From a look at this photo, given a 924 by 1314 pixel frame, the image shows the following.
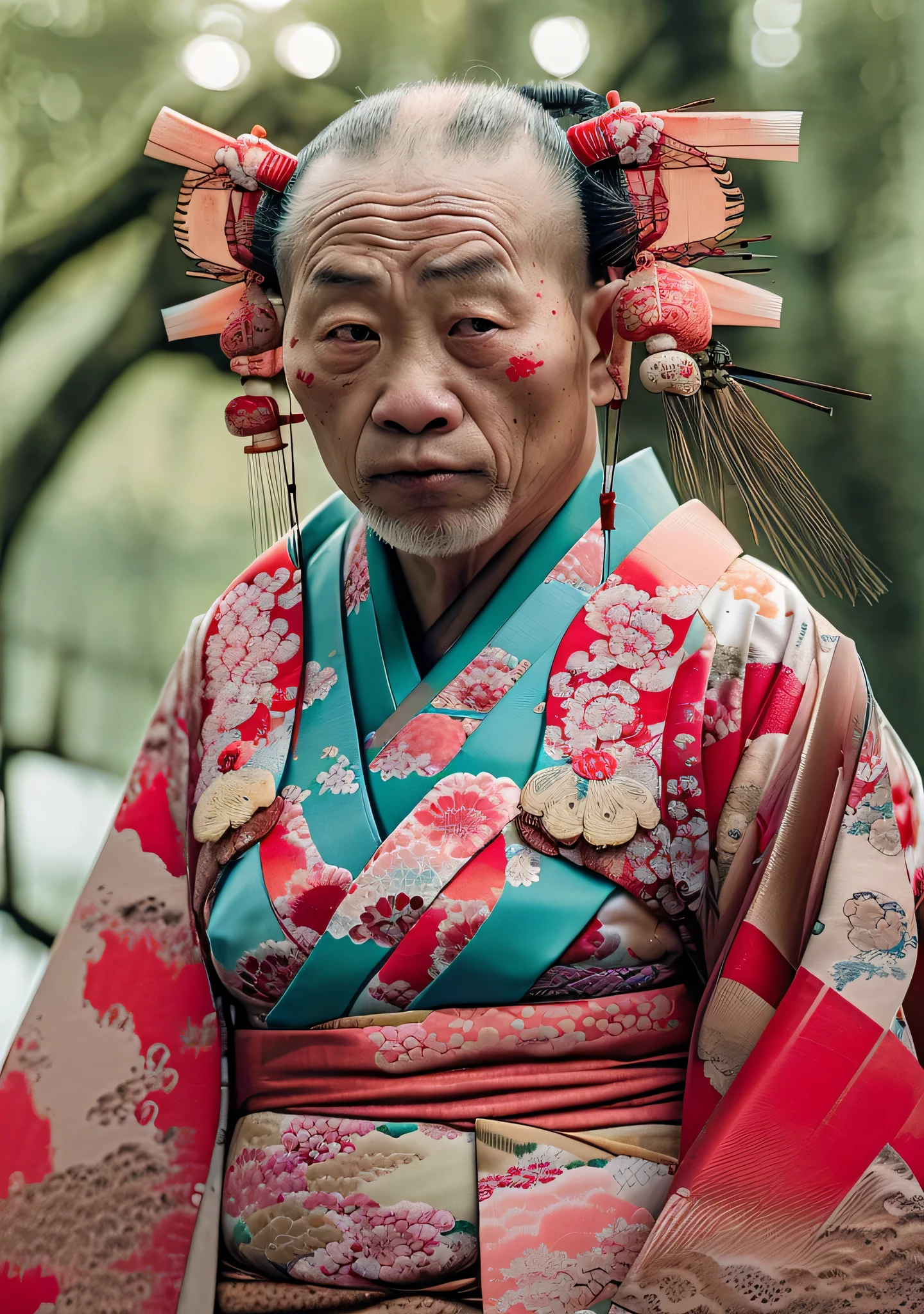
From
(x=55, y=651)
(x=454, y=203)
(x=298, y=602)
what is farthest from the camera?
(x=55, y=651)

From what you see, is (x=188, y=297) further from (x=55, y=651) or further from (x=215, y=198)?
(x=215, y=198)

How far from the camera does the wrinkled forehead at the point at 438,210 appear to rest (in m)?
1.18

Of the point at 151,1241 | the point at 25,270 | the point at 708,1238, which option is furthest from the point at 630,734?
the point at 25,270

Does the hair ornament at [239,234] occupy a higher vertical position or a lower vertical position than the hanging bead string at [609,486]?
higher

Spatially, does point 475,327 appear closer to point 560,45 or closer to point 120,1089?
point 120,1089

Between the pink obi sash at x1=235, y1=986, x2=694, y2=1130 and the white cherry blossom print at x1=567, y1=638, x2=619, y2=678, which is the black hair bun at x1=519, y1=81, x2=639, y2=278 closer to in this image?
the white cherry blossom print at x1=567, y1=638, x2=619, y2=678

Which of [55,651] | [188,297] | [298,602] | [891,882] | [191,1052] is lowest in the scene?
[191,1052]

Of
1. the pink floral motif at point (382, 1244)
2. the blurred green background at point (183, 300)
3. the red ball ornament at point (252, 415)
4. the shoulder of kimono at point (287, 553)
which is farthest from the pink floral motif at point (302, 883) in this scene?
the blurred green background at point (183, 300)

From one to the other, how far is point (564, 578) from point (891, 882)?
45 cm

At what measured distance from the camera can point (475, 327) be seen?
1190 millimetres

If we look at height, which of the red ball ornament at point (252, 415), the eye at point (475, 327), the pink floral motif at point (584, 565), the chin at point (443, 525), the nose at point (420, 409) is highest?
the eye at point (475, 327)

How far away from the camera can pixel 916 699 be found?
79.1 inches

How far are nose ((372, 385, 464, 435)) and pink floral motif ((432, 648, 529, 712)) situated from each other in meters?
0.24

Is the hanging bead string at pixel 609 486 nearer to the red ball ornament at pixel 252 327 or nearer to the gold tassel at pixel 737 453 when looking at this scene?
the gold tassel at pixel 737 453
